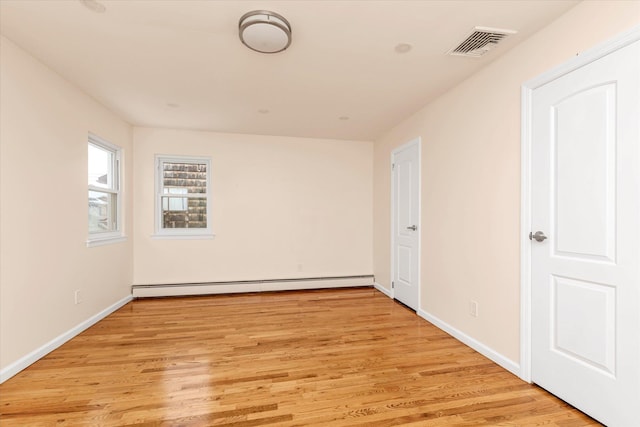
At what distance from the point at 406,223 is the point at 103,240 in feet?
12.7

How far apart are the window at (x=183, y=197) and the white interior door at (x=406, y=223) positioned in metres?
2.92

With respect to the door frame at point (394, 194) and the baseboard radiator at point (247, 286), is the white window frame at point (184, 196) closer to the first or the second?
the baseboard radiator at point (247, 286)

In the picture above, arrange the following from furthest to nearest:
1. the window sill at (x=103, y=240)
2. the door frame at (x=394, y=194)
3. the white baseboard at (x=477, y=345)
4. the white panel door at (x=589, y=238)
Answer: the door frame at (x=394, y=194) < the window sill at (x=103, y=240) < the white baseboard at (x=477, y=345) < the white panel door at (x=589, y=238)

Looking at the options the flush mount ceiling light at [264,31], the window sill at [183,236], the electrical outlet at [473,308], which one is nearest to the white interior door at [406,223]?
the electrical outlet at [473,308]

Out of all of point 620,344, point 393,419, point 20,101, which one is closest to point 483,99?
point 620,344

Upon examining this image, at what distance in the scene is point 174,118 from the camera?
4102 mm

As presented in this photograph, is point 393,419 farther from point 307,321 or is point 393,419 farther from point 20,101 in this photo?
point 20,101

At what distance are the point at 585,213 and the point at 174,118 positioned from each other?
4.48m

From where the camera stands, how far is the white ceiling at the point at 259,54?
196cm

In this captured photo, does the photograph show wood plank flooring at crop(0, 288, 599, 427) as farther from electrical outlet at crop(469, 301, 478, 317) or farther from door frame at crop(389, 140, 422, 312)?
door frame at crop(389, 140, 422, 312)

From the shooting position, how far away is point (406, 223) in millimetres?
4125

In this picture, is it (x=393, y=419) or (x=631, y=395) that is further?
(x=393, y=419)

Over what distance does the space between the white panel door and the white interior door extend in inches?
65.4

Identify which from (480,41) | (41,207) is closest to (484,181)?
(480,41)
